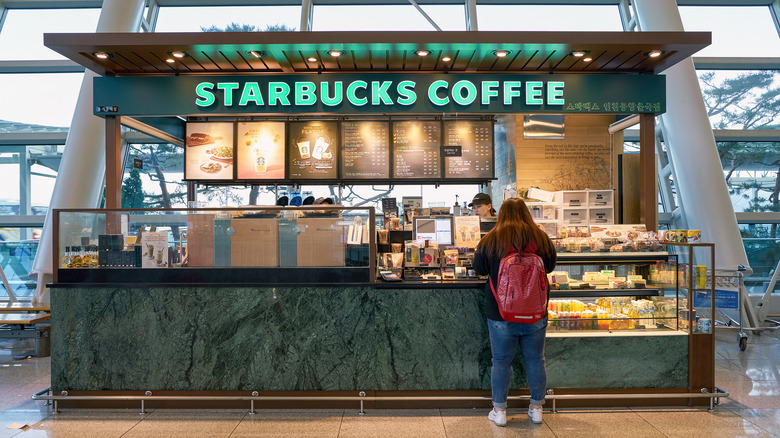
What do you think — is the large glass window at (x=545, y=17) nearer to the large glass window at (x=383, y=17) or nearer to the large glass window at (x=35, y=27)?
the large glass window at (x=383, y=17)

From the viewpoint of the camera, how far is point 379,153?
616 centimetres

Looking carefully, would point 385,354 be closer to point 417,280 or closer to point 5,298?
point 417,280

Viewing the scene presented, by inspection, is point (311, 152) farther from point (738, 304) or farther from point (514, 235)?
point (738, 304)

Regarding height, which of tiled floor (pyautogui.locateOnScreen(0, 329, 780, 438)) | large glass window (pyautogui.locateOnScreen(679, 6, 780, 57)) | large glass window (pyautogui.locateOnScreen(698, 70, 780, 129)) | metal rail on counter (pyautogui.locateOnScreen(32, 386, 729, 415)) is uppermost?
large glass window (pyautogui.locateOnScreen(679, 6, 780, 57))

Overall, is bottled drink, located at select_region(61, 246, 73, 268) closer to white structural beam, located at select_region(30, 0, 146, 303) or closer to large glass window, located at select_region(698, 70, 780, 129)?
white structural beam, located at select_region(30, 0, 146, 303)

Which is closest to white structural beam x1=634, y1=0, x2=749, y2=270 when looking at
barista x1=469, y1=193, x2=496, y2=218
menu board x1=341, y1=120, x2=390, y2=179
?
barista x1=469, y1=193, x2=496, y2=218

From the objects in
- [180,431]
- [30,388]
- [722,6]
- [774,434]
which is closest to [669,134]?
[722,6]

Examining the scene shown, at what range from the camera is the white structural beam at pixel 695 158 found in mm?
6867

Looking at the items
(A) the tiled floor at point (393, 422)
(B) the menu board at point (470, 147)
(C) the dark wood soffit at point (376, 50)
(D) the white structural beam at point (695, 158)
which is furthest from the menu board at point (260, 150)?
(D) the white structural beam at point (695, 158)

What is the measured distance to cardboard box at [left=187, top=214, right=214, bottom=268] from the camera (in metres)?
3.93

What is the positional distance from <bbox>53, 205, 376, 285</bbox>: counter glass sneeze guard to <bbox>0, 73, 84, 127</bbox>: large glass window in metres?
4.70

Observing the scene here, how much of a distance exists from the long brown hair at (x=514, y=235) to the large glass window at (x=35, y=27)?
7.28m

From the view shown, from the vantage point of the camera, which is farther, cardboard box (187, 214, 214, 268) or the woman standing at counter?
cardboard box (187, 214, 214, 268)

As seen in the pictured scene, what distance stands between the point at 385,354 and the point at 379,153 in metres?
2.97
